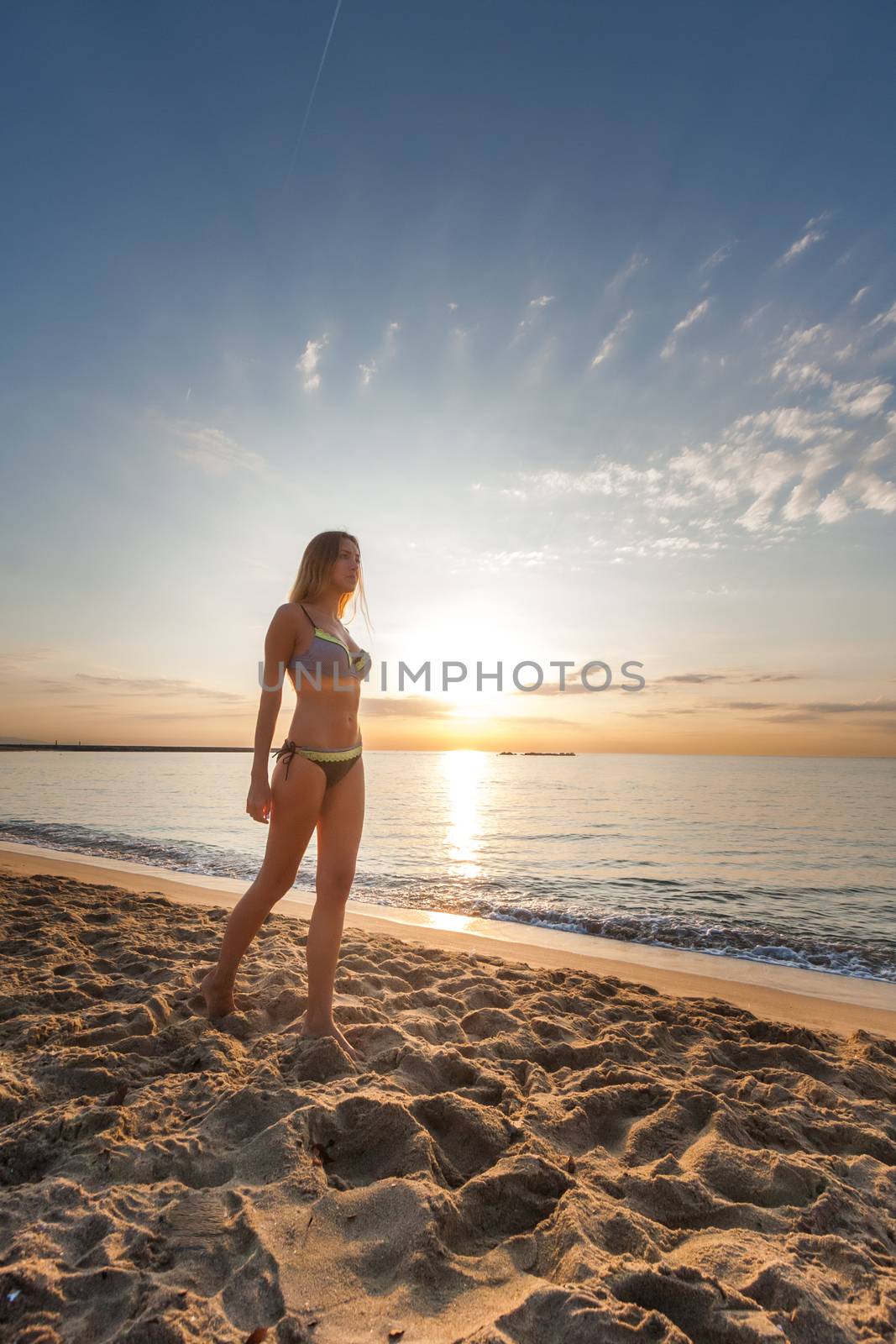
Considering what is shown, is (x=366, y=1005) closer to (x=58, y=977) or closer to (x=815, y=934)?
(x=58, y=977)

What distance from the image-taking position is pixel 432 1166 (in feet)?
6.91

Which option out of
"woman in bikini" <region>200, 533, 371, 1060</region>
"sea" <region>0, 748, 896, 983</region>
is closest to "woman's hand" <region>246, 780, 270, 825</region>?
"woman in bikini" <region>200, 533, 371, 1060</region>

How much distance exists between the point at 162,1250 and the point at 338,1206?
1.54 feet

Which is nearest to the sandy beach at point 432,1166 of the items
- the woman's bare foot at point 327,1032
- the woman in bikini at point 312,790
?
the woman's bare foot at point 327,1032

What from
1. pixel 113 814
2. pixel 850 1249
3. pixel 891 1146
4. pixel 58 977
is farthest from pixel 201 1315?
pixel 113 814

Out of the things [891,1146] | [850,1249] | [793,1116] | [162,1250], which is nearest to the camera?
[162,1250]

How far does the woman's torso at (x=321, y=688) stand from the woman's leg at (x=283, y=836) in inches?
5.7

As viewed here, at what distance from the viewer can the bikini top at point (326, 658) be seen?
120 inches

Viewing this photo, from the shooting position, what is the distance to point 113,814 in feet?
55.1

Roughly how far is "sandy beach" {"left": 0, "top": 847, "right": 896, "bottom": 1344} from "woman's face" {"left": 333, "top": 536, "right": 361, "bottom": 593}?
6.91ft

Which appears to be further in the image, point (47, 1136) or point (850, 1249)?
point (47, 1136)

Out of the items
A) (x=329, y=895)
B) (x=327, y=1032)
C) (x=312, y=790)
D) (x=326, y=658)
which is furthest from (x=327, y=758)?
(x=327, y=1032)

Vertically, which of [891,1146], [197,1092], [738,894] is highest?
[197,1092]

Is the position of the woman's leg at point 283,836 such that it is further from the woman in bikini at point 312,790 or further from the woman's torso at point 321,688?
the woman's torso at point 321,688
